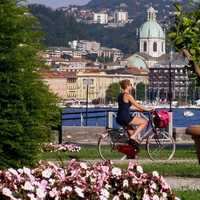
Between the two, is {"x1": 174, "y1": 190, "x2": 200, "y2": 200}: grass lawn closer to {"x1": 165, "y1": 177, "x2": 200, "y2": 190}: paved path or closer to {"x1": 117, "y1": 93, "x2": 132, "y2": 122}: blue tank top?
{"x1": 165, "y1": 177, "x2": 200, "y2": 190}: paved path

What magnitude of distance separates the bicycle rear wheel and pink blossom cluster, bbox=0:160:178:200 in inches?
281

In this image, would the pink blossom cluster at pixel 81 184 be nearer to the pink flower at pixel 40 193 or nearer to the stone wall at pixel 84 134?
the pink flower at pixel 40 193

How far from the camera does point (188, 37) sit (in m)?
10.6

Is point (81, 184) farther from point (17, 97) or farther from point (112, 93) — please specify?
point (112, 93)

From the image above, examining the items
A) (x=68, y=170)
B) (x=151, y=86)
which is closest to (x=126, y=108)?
(x=68, y=170)

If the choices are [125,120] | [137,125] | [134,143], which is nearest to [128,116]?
[125,120]

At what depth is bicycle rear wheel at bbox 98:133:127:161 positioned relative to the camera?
1393 centimetres

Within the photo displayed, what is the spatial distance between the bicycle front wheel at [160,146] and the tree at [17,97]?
535cm

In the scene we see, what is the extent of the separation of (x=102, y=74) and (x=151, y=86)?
14.8 metres

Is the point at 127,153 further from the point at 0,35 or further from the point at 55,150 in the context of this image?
the point at 0,35

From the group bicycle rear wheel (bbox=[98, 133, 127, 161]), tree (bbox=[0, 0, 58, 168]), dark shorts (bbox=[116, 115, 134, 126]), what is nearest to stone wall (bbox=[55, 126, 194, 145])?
bicycle rear wheel (bbox=[98, 133, 127, 161])

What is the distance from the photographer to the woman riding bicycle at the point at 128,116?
13461 mm

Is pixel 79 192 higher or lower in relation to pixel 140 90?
higher

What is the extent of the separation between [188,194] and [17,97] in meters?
1.95
